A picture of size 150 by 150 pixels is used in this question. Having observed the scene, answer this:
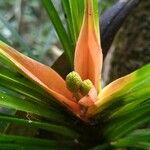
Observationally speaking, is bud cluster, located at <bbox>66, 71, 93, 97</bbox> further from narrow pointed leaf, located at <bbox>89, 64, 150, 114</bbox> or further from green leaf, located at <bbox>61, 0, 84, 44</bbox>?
green leaf, located at <bbox>61, 0, 84, 44</bbox>

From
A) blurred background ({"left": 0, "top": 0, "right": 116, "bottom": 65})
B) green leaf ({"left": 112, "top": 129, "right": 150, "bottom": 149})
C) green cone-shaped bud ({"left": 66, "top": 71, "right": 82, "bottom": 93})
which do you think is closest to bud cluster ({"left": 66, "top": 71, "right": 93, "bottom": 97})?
green cone-shaped bud ({"left": 66, "top": 71, "right": 82, "bottom": 93})

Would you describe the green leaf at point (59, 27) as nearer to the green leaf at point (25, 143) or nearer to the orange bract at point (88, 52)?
the orange bract at point (88, 52)

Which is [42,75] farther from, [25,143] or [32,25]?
[32,25]

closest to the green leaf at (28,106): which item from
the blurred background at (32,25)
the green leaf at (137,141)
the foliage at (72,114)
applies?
the foliage at (72,114)

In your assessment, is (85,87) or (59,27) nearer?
(85,87)

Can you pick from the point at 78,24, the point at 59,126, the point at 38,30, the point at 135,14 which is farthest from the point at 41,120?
the point at 38,30

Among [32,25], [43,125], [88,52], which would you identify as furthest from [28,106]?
[32,25]

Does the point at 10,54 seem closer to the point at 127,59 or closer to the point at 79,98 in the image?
the point at 79,98
